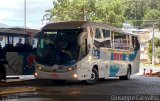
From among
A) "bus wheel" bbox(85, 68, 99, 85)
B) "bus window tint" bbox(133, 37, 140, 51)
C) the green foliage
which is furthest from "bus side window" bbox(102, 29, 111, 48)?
the green foliage

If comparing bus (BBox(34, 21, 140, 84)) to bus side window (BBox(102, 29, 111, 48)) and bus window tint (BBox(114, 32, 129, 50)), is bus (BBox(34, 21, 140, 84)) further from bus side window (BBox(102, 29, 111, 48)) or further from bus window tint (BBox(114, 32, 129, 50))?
bus window tint (BBox(114, 32, 129, 50))

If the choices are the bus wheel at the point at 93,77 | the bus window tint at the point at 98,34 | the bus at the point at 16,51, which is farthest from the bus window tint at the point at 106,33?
the bus at the point at 16,51

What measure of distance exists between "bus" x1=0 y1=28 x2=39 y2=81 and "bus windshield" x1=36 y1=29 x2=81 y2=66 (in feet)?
7.74

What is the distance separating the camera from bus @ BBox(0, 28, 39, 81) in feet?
68.8

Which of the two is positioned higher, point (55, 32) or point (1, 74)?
point (55, 32)

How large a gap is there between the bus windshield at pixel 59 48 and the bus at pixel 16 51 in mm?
2359

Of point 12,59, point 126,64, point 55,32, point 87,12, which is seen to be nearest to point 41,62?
point 55,32

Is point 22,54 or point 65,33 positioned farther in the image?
point 22,54

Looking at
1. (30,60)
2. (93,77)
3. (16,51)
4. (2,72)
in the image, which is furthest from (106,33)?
(2,72)

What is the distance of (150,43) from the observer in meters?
71.1

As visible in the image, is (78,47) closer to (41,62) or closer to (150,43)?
(41,62)

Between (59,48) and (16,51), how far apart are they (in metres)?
3.83

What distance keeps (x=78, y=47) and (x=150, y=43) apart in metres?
53.7

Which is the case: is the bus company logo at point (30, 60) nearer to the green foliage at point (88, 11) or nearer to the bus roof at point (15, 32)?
the bus roof at point (15, 32)
